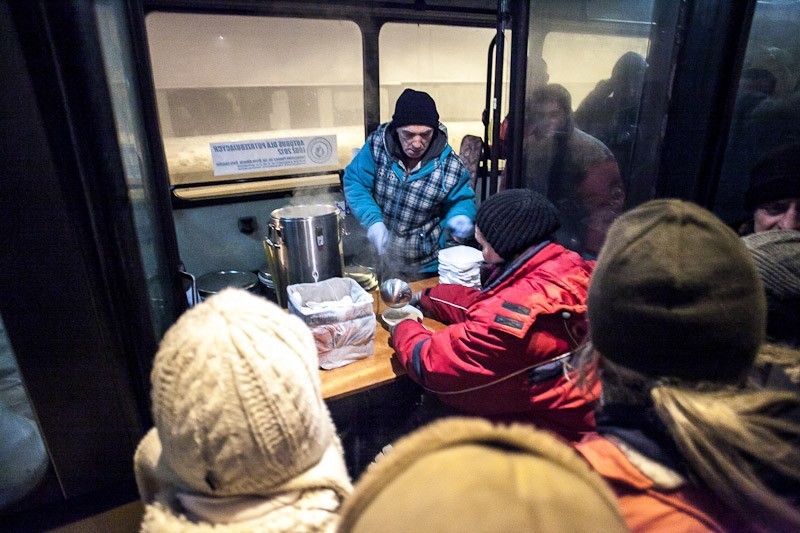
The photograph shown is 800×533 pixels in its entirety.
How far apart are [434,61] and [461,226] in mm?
1972

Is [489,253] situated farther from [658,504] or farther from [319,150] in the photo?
[319,150]

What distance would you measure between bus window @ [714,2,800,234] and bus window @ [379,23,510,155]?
1445mm

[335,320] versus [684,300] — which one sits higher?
[684,300]

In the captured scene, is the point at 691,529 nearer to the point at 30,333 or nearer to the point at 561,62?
the point at 30,333

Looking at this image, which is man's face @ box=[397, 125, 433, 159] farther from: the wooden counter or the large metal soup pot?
the wooden counter

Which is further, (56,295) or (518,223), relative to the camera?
(518,223)

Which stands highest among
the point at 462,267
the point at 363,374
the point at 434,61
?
the point at 434,61

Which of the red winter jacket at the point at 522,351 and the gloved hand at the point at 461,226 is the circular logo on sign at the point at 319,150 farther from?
the red winter jacket at the point at 522,351

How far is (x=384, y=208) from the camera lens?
3.26 m

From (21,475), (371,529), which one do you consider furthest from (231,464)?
(21,475)

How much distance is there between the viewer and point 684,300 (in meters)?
0.88

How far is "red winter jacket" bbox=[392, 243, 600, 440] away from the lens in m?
1.55

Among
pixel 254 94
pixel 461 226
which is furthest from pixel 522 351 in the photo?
pixel 254 94

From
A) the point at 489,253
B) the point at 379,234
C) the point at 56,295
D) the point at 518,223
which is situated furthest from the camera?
the point at 379,234
